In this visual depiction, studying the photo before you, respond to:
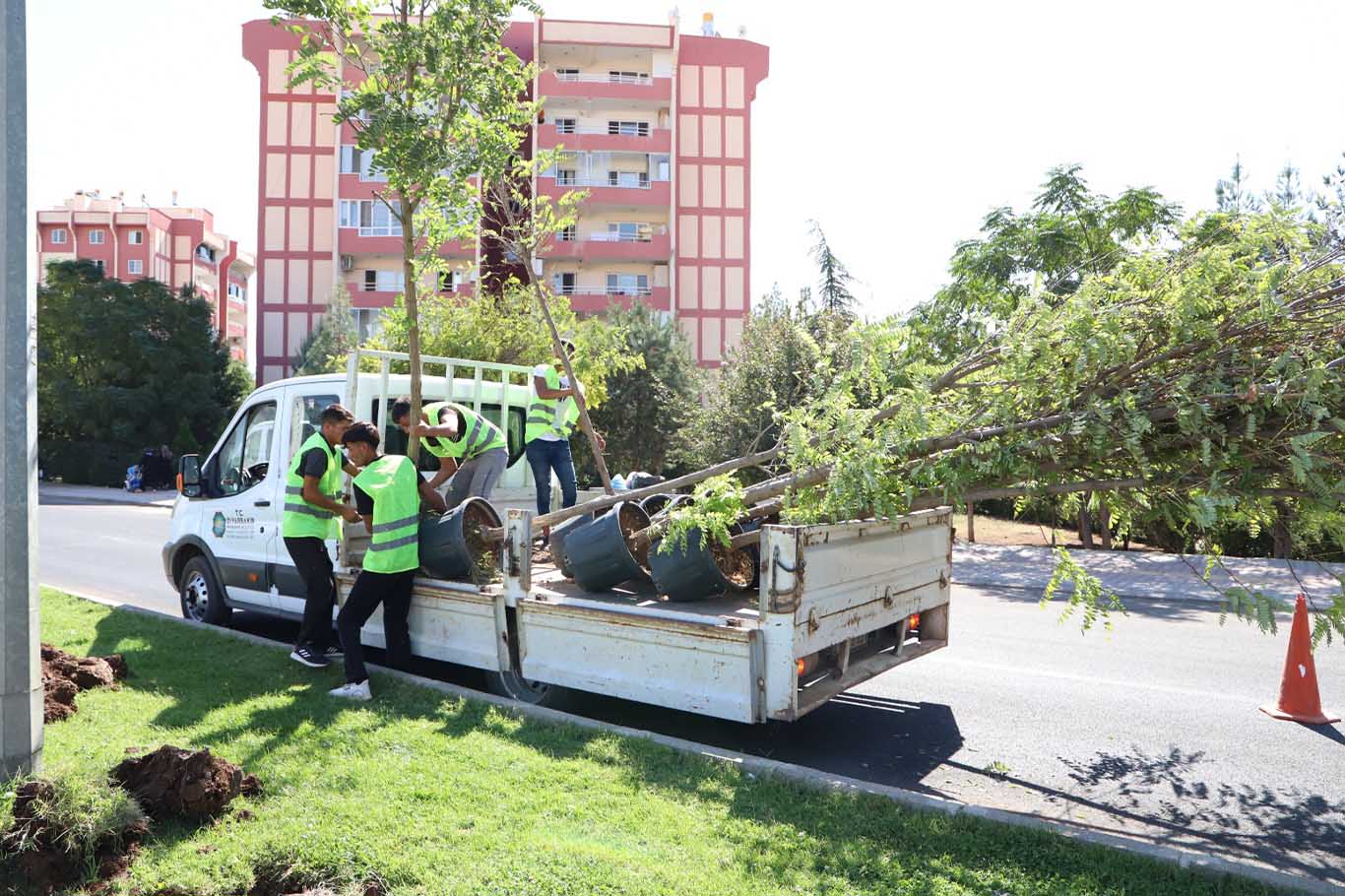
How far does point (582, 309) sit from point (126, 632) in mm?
36826

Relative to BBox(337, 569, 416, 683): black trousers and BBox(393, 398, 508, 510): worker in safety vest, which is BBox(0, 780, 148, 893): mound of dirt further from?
BBox(393, 398, 508, 510): worker in safety vest

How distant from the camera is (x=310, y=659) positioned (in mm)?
6520

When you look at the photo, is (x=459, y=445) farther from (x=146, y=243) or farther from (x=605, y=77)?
(x=146, y=243)

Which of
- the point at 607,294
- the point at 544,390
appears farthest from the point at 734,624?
the point at 607,294

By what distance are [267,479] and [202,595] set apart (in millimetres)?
1580

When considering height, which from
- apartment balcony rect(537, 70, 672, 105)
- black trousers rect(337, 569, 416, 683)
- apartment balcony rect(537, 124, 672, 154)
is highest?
apartment balcony rect(537, 70, 672, 105)

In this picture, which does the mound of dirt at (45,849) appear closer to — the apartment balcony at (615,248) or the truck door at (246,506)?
the truck door at (246,506)

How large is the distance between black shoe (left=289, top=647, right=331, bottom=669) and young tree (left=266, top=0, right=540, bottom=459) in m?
1.49

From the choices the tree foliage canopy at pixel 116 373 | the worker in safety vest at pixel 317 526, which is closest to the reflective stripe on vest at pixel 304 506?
the worker in safety vest at pixel 317 526

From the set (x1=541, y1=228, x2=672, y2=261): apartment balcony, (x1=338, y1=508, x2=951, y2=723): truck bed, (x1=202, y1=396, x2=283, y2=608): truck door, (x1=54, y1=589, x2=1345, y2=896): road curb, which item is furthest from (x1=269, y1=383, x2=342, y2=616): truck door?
(x1=541, y1=228, x2=672, y2=261): apartment balcony

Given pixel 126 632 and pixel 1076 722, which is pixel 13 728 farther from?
pixel 1076 722

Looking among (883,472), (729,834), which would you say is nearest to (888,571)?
(883,472)

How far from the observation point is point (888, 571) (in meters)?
5.64

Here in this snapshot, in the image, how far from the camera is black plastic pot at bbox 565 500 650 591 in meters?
5.71
